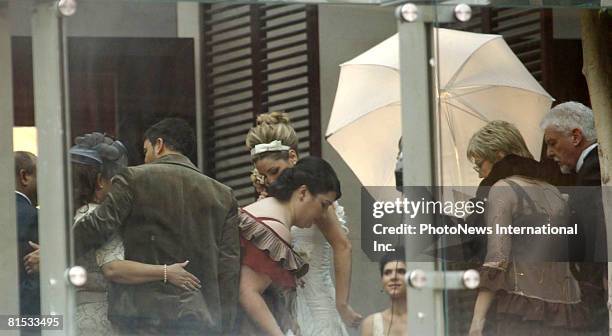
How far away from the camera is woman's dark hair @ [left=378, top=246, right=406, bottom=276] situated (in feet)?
20.5

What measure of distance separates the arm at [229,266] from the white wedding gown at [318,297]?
0.24 m

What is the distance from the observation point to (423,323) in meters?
6.15

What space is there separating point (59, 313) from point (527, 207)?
1.84 m

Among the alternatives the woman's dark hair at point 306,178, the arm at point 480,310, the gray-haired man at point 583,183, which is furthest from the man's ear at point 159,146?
the gray-haired man at point 583,183

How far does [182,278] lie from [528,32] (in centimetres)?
166

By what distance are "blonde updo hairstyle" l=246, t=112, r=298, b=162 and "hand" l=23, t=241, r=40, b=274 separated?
2.83 ft

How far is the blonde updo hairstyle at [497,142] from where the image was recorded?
6.43 metres

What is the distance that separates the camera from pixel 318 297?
6.27 m

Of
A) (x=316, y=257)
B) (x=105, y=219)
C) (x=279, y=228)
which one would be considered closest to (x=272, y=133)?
(x=279, y=228)

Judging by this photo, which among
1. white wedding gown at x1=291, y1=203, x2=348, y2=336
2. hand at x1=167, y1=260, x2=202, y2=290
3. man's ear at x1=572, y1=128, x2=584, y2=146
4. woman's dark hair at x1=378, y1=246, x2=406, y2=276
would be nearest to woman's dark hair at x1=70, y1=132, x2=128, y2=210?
hand at x1=167, y1=260, x2=202, y2=290

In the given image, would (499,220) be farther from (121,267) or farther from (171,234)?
(121,267)

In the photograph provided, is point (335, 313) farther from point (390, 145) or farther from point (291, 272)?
point (390, 145)

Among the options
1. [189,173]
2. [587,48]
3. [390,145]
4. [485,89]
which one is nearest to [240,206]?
[189,173]

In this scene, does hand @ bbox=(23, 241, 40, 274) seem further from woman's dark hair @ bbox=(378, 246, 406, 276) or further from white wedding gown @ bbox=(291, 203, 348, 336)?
woman's dark hair @ bbox=(378, 246, 406, 276)
